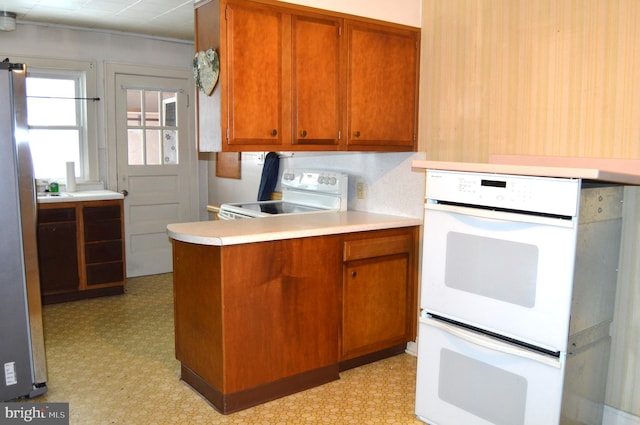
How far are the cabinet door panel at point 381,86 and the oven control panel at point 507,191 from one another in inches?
35.7

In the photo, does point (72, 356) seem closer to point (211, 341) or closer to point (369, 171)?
point (211, 341)

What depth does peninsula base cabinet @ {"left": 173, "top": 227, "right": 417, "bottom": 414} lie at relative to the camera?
8.85 feet

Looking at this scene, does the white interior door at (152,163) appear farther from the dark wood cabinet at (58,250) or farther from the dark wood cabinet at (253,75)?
the dark wood cabinet at (253,75)

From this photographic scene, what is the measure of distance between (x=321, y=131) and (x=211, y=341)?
1.29 meters

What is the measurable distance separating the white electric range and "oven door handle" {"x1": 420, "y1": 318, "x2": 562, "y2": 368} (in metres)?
1.38

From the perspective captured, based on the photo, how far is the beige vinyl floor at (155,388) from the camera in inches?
105

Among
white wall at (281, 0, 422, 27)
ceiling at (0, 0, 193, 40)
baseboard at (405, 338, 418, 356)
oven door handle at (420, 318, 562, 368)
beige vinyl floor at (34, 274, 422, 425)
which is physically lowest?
beige vinyl floor at (34, 274, 422, 425)

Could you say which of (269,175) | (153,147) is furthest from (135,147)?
(269,175)

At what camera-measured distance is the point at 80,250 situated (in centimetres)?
467

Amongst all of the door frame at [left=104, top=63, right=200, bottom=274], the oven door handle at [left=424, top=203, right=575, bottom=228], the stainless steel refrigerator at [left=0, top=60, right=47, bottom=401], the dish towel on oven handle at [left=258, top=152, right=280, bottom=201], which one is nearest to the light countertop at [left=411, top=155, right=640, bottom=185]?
the oven door handle at [left=424, top=203, right=575, bottom=228]

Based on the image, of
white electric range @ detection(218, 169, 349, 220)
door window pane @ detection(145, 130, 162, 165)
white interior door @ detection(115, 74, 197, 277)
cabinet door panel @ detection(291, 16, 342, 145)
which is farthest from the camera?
door window pane @ detection(145, 130, 162, 165)

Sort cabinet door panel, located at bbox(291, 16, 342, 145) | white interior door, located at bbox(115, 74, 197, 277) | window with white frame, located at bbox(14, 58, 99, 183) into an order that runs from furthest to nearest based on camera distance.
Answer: white interior door, located at bbox(115, 74, 197, 277) < window with white frame, located at bbox(14, 58, 99, 183) < cabinet door panel, located at bbox(291, 16, 342, 145)

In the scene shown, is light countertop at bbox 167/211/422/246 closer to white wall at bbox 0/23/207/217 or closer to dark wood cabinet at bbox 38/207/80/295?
dark wood cabinet at bbox 38/207/80/295

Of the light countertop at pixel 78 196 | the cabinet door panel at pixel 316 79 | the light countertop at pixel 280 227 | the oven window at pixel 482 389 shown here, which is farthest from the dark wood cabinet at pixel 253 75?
the light countertop at pixel 78 196
